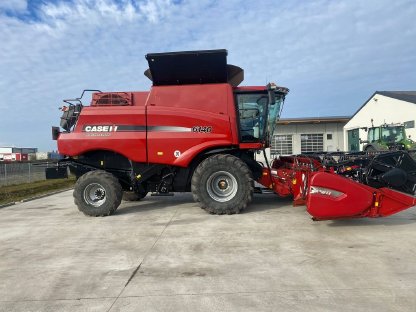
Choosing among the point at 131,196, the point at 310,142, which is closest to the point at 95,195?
the point at 131,196

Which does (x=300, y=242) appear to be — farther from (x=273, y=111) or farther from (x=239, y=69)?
(x=239, y=69)

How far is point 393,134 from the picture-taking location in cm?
2273

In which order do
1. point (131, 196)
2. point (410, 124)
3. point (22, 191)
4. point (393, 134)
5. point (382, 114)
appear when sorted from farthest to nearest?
point (382, 114) → point (410, 124) → point (393, 134) → point (22, 191) → point (131, 196)

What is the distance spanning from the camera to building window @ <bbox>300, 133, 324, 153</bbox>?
120 ft

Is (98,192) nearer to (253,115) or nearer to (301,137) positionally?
(253,115)

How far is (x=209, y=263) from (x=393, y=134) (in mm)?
20391

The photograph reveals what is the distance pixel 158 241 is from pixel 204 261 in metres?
1.36

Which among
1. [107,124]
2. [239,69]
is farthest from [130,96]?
[239,69]

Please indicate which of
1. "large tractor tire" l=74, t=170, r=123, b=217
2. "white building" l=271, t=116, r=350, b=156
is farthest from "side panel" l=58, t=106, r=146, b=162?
"white building" l=271, t=116, r=350, b=156

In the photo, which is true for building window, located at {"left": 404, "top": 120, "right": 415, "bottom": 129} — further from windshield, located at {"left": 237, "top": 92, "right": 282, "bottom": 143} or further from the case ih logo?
the case ih logo

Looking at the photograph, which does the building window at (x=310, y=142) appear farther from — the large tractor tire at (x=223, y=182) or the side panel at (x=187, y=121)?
A: the large tractor tire at (x=223, y=182)

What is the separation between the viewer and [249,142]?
8.93 m

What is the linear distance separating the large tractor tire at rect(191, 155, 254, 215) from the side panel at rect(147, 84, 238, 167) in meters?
0.38

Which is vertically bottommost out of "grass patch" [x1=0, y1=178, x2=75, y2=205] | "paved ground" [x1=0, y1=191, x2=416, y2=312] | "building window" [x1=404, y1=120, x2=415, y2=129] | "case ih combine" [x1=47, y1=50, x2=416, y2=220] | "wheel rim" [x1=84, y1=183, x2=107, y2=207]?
"paved ground" [x1=0, y1=191, x2=416, y2=312]
